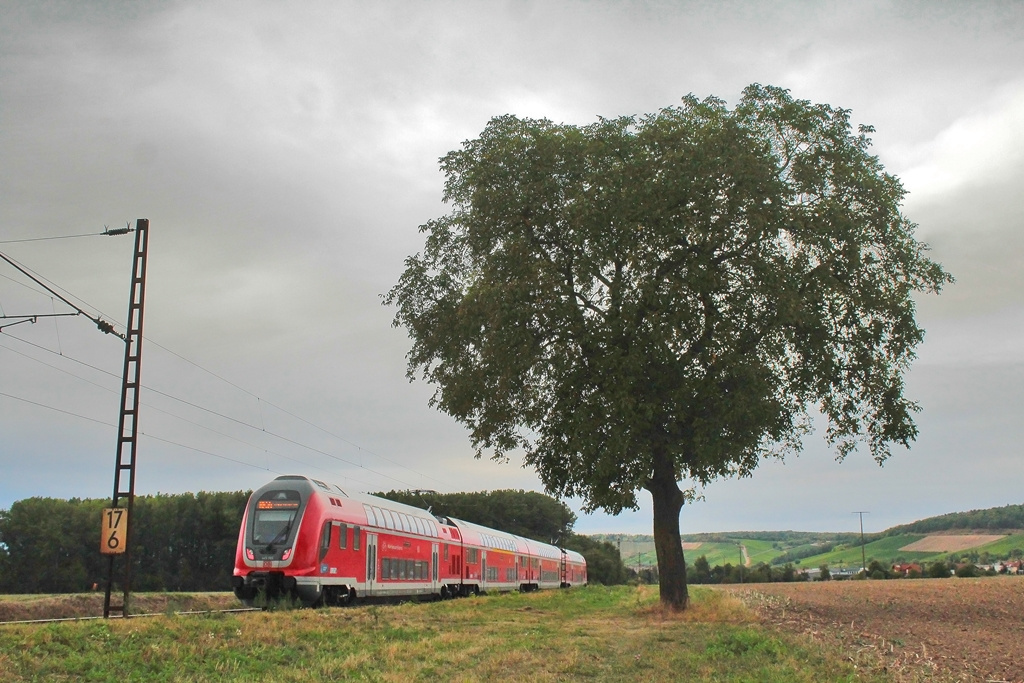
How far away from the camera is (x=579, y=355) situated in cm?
2647

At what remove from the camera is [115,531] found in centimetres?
2222

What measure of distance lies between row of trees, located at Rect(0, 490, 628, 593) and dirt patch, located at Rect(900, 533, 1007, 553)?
97250 millimetres

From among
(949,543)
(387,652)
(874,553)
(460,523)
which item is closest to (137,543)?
(460,523)

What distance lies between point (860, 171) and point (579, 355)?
9784 mm

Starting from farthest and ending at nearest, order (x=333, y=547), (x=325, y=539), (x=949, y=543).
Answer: (x=949, y=543), (x=333, y=547), (x=325, y=539)

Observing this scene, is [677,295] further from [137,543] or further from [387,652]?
[137,543]

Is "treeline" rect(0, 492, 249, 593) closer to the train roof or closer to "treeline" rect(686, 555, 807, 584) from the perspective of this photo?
the train roof

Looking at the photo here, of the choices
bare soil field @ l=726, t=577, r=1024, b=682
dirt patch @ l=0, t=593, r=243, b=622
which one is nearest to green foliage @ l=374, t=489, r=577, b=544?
dirt patch @ l=0, t=593, r=243, b=622

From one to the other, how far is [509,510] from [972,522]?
251 ft

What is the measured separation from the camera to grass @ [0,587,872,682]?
45.6 feet

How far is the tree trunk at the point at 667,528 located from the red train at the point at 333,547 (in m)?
10.3

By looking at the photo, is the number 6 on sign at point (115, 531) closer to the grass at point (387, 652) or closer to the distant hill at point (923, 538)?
the grass at point (387, 652)

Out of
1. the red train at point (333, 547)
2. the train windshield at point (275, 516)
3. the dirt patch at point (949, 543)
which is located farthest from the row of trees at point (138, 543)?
the dirt patch at point (949, 543)

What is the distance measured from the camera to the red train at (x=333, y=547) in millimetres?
28789
